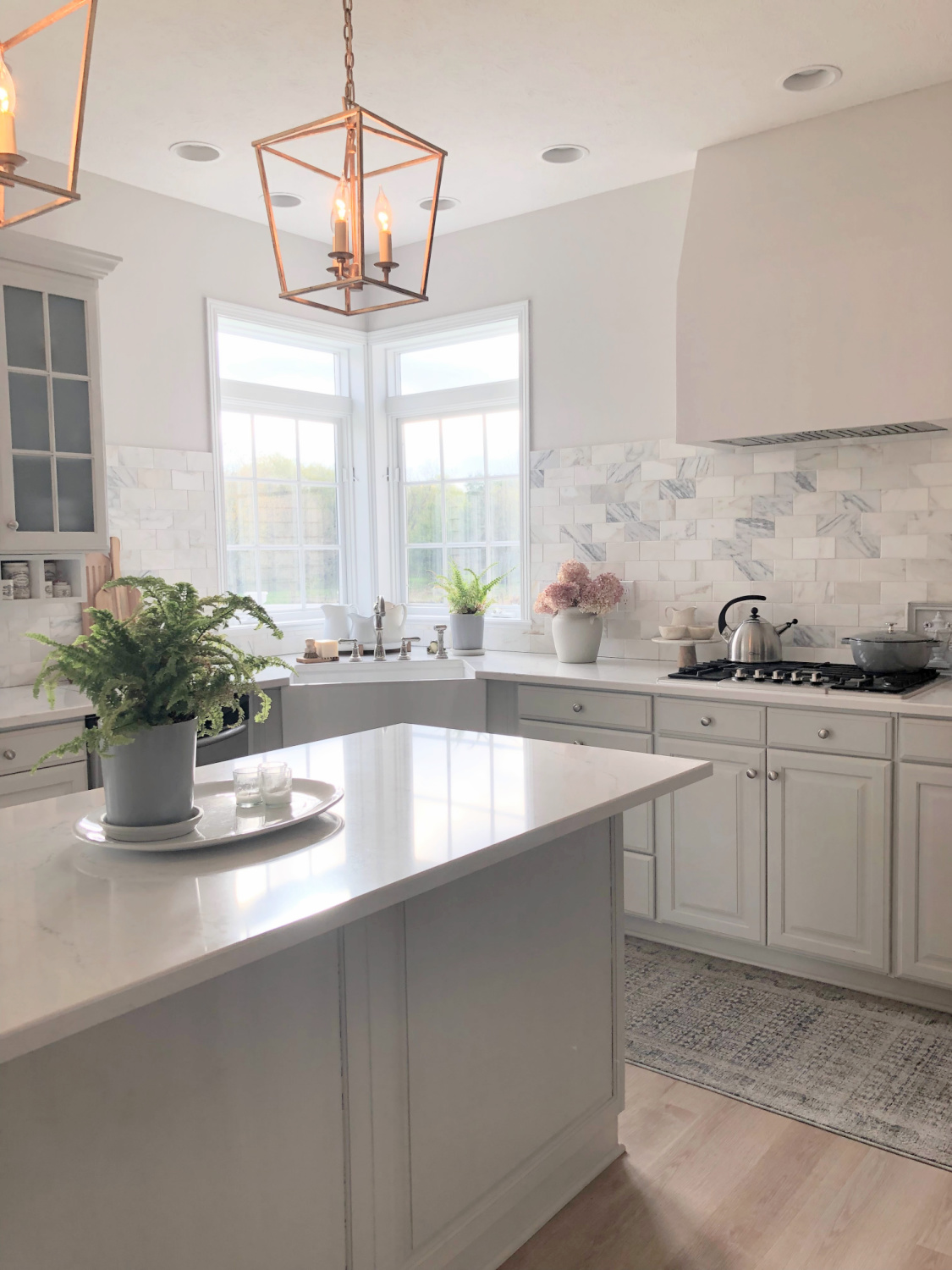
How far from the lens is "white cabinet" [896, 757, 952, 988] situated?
9.48 feet

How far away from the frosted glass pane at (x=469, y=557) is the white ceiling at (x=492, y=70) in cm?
175

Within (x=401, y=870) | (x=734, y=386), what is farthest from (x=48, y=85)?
(x=401, y=870)

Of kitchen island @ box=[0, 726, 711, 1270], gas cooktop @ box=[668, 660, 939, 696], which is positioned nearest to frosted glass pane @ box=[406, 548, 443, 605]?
gas cooktop @ box=[668, 660, 939, 696]

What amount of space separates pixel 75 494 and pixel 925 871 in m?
3.05

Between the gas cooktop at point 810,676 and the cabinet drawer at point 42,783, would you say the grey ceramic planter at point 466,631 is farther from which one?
the cabinet drawer at point 42,783

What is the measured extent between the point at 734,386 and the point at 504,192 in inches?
57.2

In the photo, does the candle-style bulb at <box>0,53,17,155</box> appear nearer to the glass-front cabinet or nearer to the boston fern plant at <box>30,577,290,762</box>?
the boston fern plant at <box>30,577,290,762</box>

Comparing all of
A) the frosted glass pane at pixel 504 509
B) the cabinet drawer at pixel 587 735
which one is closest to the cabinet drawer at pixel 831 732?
the cabinet drawer at pixel 587 735

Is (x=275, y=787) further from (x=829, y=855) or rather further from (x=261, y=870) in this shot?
(x=829, y=855)

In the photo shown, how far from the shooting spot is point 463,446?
4926mm

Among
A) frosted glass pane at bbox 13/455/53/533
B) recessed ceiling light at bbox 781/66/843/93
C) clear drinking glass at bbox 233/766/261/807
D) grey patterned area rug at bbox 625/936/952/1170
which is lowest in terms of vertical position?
grey patterned area rug at bbox 625/936/952/1170

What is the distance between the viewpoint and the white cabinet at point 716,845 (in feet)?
10.8

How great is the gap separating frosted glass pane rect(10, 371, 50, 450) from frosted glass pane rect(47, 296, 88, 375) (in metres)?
0.10

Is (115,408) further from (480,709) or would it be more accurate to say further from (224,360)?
(480,709)
